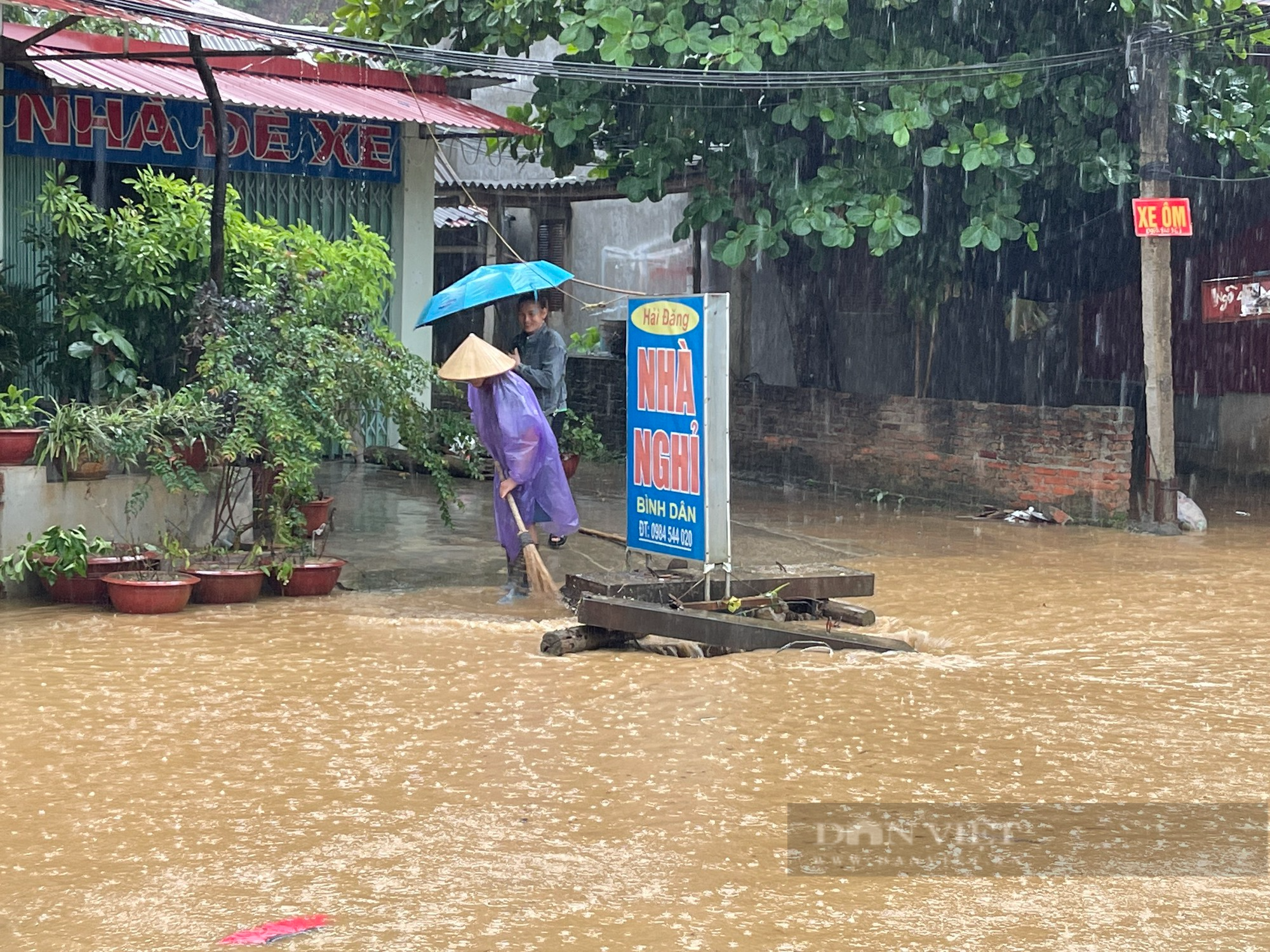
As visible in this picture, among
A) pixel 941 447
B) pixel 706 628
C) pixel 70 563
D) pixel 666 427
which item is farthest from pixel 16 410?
pixel 941 447

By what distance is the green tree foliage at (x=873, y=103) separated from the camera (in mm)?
11922

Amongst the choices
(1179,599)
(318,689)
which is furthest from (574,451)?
(318,689)

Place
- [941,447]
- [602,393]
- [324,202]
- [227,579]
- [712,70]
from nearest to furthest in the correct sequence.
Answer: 1. [227,579]
2. [712,70]
3. [324,202]
4. [941,447]
5. [602,393]

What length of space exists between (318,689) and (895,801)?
275 centimetres

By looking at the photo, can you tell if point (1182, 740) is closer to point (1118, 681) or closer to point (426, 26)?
point (1118, 681)

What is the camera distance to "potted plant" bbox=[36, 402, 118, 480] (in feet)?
27.7

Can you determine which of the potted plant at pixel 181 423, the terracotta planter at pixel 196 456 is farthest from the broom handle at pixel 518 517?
the terracotta planter at pixel 196 456

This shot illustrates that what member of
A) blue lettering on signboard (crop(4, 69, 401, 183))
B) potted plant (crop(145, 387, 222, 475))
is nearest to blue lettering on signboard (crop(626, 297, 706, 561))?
potted plant (crop(145, 387, 222, 475))

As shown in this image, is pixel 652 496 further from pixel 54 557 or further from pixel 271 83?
pixel 271 83

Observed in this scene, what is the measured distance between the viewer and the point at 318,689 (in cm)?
666

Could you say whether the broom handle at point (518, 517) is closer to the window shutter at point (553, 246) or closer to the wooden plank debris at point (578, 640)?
the wooden plank debris at point (578, 640)

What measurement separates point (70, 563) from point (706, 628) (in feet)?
11.7

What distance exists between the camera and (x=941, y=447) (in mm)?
13906

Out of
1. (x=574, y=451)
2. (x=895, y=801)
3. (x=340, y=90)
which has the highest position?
(x=340, y=90)
